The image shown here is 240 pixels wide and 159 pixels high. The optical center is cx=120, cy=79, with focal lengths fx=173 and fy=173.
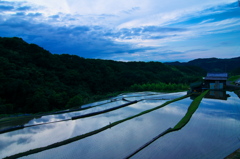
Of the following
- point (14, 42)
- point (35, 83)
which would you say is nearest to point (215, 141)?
point (35, 83)

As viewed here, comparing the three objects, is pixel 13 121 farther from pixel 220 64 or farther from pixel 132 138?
pixel 220 64

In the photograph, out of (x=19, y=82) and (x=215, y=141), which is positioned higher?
(x=19, y=82)

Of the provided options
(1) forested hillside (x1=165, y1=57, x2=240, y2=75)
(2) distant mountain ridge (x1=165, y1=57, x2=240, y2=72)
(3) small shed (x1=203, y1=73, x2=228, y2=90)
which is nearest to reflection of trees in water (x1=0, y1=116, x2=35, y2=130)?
(3) small shed (x1=203, y1=73, x2=228, y2=90)

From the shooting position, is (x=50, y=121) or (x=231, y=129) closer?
(x=231, y=129)

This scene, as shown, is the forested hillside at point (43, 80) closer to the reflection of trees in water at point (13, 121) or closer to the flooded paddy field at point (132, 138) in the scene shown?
the reflection of trees in water at point (13, 121)

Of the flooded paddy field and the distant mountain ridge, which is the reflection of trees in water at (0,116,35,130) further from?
the distant mountain ridge

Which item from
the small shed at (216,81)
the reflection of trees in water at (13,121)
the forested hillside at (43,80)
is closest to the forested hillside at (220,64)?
the forested hillside at (43,80)

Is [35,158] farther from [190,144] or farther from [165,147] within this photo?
[190,144]
